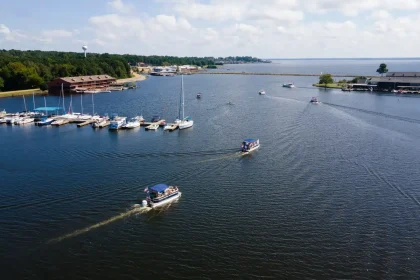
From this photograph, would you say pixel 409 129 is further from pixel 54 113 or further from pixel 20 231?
pixel 54 113

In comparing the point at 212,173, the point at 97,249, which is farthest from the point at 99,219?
the point at 212,173

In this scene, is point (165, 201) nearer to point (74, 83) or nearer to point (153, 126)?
point (153, 126)

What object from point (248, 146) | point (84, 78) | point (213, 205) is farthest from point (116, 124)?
point (84, 78)

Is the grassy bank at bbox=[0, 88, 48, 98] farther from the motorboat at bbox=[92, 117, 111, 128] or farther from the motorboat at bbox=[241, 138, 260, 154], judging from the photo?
the motorboat at bbox=[241, 138, 260, 154]

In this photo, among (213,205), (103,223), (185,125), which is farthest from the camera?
(185,125)

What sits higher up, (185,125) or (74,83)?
(74,83)

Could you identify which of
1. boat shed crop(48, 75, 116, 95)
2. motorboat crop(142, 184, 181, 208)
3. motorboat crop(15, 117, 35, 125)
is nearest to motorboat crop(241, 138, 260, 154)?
motorboat crop(142, 184, 181, 208)

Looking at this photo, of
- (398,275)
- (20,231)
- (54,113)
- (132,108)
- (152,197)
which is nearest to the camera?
(398,275)
